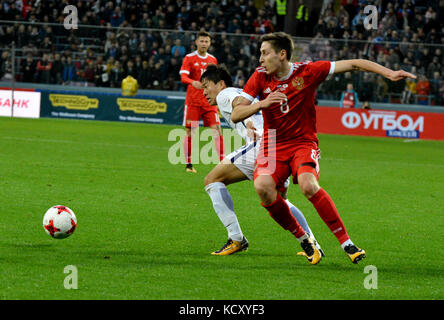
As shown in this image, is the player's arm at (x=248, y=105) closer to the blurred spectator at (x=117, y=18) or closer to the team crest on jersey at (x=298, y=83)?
the team crest on jersey at (x=298, y=83)

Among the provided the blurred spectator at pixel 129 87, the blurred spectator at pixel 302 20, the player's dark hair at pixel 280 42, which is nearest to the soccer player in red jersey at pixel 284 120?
the player's dark hair at pixel 280 42

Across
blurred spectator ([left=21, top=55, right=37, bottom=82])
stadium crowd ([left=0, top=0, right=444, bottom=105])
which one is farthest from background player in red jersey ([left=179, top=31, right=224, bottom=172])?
blurred spectator ([left=21, top=55, right=37, bottom=82])

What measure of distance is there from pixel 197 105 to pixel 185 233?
618cm

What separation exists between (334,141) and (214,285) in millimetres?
15854

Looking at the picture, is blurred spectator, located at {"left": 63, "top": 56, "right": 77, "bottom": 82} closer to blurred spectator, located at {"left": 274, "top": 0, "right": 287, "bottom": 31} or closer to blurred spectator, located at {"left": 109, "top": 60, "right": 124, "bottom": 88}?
blurred spectator, located at {"left": 109, "top": 60, "right": 124, "bottom": 88}

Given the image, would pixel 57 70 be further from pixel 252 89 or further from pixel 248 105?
pixel 248 105

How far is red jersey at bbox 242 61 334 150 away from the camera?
6.65 metres

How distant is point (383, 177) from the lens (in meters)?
13.7

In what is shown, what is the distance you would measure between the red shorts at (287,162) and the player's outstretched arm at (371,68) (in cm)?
74

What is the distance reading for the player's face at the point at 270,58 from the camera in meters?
6.55

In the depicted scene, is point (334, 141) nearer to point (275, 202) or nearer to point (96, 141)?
point (96, 141)

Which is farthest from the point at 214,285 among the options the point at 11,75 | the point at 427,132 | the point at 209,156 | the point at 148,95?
the point at 11,75

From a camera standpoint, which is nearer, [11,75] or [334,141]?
[334,141]

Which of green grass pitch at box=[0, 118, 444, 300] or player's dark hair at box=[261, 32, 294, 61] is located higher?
player's dark hair at box=[261, 32, 294, 61]
